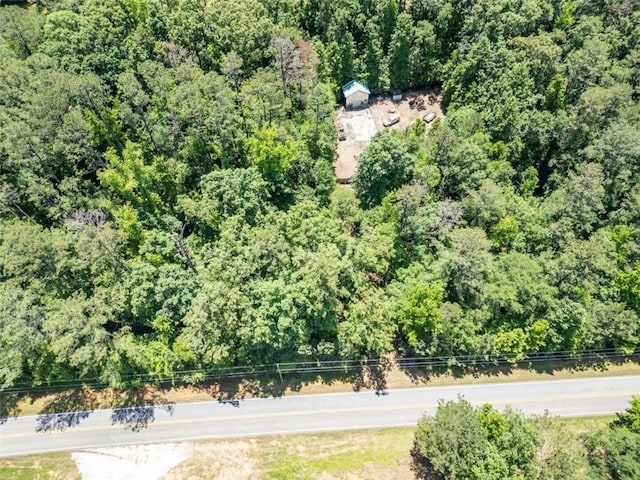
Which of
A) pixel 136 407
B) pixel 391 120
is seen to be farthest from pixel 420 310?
pixel 391 120

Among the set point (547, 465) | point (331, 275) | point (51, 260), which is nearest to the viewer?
point (547, 465)

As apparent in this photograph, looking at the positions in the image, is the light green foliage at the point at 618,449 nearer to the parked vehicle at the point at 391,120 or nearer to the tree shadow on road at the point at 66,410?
the parked vehicle at the point at 391,120

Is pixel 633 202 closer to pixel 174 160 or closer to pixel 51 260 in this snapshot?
pixel 174 160

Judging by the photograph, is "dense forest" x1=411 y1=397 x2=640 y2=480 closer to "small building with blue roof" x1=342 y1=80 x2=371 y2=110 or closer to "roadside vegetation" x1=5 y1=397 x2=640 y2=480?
"roadside vegetation" x1=5 y1=397 x2=640 y2=480

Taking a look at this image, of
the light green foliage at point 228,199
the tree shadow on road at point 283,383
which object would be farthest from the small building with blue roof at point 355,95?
the tree shadow on road at point 283,383

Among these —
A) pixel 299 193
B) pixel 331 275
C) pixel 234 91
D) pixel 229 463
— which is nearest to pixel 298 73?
pixel 234 91

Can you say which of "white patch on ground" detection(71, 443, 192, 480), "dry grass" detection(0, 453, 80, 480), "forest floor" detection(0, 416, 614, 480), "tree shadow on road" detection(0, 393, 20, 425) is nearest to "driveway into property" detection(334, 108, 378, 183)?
"forest floor" detection(0, 416, 614, 480)
